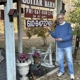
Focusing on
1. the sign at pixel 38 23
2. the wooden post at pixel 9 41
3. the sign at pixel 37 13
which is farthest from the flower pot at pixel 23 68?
the sign at pixel 37 13

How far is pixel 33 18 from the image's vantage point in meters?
5.12

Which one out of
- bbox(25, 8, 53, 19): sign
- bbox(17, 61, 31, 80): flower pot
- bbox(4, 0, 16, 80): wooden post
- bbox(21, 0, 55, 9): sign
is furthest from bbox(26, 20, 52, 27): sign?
bbox(17, 61, 31, 80): flower pot

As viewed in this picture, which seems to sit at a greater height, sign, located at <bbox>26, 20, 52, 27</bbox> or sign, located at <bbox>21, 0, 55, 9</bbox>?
sign, located at <bbox>21, 0, 55, 9</bbox>

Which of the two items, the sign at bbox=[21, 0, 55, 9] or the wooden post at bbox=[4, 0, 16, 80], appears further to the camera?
the sign at bbox=[21, 0, 55, 9]

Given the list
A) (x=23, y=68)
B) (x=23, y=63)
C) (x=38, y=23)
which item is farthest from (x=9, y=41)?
(x=38, y=23)

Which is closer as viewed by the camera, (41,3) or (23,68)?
(23,68)

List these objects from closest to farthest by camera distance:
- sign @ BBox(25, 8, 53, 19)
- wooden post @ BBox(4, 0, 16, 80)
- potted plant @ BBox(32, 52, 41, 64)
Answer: wooden post @ BBox(4, 0, 16, 80) < sign @ BBox(25, 8, 53, 19) < potted plant @ BBox(32, 52, 41, 64)

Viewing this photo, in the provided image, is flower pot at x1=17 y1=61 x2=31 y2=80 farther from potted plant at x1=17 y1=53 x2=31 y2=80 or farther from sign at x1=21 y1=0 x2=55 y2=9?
sign at x1=21 y1=0 x2=55 y2=9

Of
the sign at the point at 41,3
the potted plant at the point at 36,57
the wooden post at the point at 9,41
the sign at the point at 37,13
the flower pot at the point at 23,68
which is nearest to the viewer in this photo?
the wooden post at the point at 9,41

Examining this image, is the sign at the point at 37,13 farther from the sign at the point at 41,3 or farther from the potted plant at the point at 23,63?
the potted plant at the point at 23,63

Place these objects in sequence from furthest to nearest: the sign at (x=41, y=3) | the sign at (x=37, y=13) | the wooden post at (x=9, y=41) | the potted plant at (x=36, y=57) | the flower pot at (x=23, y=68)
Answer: the potted plant at (x=36, y=57) → the sign at (x=37, y=13) → the flower pot at (x=23, y=68) → the sign at (x=41, y=3) → the wooden post at (x=9, y=41)

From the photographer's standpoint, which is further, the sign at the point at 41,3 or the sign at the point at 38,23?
the sign at the point at 38,23

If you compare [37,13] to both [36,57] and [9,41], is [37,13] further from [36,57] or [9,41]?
[9,41]

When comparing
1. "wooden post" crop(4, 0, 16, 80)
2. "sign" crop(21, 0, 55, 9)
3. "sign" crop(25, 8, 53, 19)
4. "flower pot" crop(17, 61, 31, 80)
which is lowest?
"flower pot" crop(17, 61, 31, 80)
